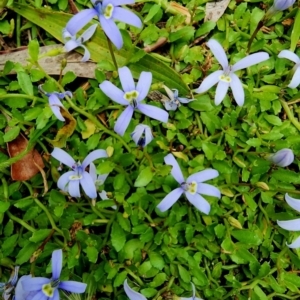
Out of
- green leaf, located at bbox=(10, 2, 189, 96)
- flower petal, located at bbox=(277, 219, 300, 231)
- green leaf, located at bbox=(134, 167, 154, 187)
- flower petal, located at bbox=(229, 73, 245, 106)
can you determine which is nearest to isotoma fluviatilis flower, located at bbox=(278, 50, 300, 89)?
flower petal, located at bbox=(229, 73, 245, 106)

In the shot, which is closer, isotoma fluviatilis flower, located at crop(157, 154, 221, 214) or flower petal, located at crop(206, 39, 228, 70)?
isotoma fluviatilis flower, located at crop(157, 154, 221, 214)

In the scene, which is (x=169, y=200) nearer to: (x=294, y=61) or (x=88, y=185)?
(x=88, y=185)

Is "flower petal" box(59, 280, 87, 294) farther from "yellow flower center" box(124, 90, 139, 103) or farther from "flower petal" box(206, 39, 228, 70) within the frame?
"flower petal" box(206, 39, 228, 70)

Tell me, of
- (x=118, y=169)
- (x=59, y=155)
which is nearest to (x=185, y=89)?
(x=118, y=169)

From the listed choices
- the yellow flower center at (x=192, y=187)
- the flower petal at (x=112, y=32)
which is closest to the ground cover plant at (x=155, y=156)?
the yellow flower center at (x=192, y=187)

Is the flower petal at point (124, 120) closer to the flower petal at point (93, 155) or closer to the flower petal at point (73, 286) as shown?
the flower petal at point (93, 155)

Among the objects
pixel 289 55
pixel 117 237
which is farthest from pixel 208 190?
pixel 289 55
